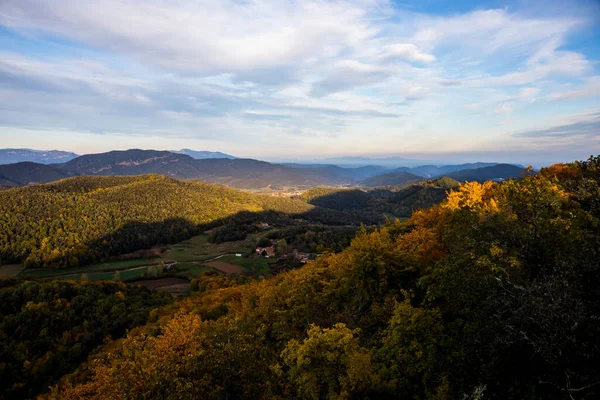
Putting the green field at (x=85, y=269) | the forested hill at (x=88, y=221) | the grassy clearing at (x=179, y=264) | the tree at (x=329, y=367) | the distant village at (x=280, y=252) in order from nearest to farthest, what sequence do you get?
the tree at (x=329, y=367) < the grassy clearing at (x=179, y=264) < the green field at (x=85, y=269) < the distant village at (x=280, y=252) < the forested hill at (x=88, y=221)

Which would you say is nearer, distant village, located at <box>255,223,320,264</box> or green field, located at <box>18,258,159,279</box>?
green field, located at <box>18,258,159,279</box>

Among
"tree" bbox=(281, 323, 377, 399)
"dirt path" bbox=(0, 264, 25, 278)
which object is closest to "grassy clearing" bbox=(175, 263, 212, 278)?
"dirt path" bbox=(0, 264, 25, 278)

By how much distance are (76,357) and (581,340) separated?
212 feet

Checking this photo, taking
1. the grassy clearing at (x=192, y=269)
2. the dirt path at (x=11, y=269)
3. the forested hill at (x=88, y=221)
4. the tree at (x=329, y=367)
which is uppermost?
the tree at (x=329, y=367)

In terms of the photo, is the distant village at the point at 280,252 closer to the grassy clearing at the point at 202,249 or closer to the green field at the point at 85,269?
the grassy clearing at the point at 202,249

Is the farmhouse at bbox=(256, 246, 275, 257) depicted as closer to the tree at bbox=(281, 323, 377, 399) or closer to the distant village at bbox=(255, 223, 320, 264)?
the distant village at bbox=(255, 223, 320, 264)

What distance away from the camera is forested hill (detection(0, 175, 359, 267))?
4690 inches

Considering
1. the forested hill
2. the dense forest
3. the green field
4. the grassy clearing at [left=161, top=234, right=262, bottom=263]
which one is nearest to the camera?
the dense forest

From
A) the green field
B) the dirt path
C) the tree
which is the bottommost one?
the green field

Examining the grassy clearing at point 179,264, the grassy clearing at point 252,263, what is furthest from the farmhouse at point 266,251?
the grassy clearing at point 252,263

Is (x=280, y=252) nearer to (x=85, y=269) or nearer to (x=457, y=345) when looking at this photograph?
(x=85, y=269)

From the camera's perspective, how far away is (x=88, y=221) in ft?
485

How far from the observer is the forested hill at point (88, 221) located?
119m

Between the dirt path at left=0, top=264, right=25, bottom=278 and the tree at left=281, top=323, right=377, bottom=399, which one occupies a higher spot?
the tree at left=281, top=323, right=377, bottom=399
